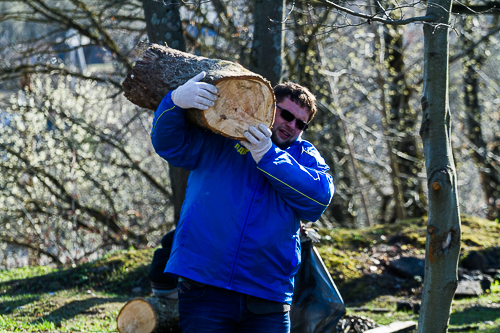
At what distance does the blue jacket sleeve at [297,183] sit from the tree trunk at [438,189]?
923 mm

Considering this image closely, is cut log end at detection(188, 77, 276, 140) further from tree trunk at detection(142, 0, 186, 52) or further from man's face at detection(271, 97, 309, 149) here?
tree trunk at detection(142, 0, 186, 52)

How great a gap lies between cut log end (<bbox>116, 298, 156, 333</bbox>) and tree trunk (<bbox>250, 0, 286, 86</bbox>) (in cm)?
255

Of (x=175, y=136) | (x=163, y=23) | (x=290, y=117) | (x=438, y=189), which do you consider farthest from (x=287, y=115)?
(x=163, y=23)

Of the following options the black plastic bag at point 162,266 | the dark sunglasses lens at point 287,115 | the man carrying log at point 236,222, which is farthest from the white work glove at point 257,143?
the black plastic bag at point 162,266

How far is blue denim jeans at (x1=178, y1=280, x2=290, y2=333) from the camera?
2.40m

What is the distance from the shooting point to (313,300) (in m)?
3.37

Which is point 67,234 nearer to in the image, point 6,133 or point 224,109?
point 6,133

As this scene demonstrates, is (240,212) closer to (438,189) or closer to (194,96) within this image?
(194,96)

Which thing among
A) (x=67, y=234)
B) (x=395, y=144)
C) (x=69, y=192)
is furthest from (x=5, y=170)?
(x=395, y=144)

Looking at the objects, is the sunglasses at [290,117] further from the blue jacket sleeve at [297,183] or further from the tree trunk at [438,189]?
the tree trunk at [438,189]

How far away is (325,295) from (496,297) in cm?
344

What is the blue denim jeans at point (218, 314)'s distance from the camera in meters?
2.40

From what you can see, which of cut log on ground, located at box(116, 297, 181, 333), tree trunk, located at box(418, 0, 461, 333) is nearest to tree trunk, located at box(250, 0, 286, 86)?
tree trunk, located at box(418, 0, 461, 333)

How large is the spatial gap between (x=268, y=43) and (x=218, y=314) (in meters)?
3.40
